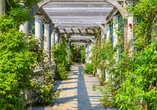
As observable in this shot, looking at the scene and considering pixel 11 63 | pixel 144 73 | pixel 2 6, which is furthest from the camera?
pixel 144 73

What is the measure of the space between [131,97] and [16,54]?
6.69 feet

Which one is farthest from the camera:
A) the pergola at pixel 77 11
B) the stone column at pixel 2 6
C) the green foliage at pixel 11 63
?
the pergola at pixel 77 11

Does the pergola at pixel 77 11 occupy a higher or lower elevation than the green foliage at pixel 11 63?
higher

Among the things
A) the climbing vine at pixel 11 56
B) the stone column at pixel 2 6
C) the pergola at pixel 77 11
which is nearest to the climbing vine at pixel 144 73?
the climbing vine at pixel 11 56

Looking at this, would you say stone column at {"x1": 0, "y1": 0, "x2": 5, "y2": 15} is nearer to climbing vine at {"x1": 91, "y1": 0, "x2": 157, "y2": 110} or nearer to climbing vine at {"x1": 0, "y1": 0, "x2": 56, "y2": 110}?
climbing vine at {"x1": 0, "y1": 0, "x2": 56, "y2": 110}

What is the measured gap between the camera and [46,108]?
15.4 feet

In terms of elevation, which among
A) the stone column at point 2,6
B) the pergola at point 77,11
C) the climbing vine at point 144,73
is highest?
the pergola at point 77,11

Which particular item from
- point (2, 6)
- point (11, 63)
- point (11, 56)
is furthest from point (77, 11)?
point (11, 63)

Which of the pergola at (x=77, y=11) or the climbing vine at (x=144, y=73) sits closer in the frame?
the climbing vine at (x=144, y=73)

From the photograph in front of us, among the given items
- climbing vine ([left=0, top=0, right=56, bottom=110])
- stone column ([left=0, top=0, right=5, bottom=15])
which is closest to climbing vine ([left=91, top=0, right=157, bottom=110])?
climbing vine ([left=0, top=0, right=56, bottom=110])

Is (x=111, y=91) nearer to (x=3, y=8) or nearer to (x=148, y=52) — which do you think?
(x=148, y=52)

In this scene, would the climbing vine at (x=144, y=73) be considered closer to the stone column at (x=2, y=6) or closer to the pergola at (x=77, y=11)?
the stone column at (x=2, y=6)

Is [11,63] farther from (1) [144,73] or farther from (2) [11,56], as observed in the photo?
(1) [144,73]

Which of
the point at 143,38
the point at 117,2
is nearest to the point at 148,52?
the point at 143,38
